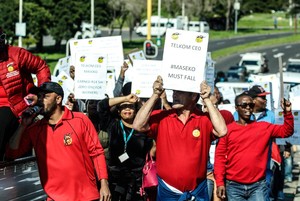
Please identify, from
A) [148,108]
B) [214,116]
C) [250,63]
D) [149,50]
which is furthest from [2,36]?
[250,63]

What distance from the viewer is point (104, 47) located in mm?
13266

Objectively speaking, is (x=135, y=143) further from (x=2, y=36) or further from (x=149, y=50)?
(x=149, y=50)

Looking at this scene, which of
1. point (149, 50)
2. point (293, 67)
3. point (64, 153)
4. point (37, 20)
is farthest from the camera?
point (37, 20)

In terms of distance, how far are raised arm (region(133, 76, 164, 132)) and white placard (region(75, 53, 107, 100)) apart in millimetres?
4066

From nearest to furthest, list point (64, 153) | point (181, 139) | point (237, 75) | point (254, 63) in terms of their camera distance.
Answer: point (64, 153) < point (181, 139) < point (237, 75) < point (254, 63)

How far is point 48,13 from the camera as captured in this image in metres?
71.8

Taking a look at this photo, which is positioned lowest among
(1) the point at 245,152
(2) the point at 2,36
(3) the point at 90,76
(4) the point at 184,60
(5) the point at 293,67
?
(5) the point at 293,67

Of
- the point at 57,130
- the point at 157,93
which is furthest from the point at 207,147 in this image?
the point at 57,130

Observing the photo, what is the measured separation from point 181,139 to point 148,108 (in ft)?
1.32

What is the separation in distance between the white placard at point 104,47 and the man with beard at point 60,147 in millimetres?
5498

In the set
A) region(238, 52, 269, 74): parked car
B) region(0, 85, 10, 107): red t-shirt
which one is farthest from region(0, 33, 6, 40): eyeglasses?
region(238, 52, 269, 74): parked car

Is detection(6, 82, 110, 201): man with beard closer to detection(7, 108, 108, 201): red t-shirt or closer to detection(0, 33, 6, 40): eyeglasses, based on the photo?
detection(7, 108, 108, 201): red t-shirt

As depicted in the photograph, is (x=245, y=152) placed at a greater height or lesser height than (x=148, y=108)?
lesser

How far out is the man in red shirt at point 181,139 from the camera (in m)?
7.66
